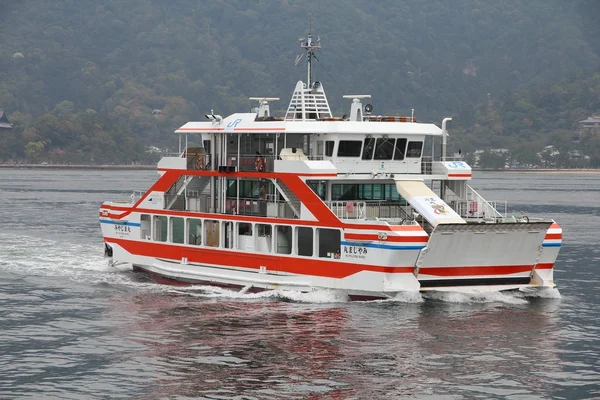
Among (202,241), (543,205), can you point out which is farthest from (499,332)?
(543,205)

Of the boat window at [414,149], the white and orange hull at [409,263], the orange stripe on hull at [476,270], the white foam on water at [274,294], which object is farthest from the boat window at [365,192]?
the orange stripe on hull at [476,270]

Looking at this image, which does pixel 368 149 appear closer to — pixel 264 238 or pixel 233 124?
pixel 264 238

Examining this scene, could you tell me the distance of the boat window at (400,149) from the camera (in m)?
36.6

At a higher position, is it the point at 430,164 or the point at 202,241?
the point at 430,164

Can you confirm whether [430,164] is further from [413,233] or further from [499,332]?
[499,332]

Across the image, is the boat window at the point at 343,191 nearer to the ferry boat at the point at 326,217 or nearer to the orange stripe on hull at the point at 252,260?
the ferry boat at the point at 326,217

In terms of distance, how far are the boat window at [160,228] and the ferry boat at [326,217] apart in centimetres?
3

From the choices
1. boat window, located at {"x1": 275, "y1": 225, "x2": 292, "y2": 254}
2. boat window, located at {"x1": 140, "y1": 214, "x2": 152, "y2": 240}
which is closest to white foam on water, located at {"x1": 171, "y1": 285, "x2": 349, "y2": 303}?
boat window, located at {"x1": 275, "y1": 225, "x2": 292, "y2": 254}

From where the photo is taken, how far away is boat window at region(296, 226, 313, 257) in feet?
114

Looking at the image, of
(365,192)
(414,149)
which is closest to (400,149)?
(414,149)

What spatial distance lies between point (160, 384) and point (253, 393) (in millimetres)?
2192

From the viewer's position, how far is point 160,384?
25656mm

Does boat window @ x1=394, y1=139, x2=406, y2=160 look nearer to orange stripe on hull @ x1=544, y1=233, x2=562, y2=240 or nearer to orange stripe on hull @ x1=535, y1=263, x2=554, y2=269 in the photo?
orange stripe on hull @ x1=544, y1=233, x2=562, y2=240

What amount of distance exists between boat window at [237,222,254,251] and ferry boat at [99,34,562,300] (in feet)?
0.15
